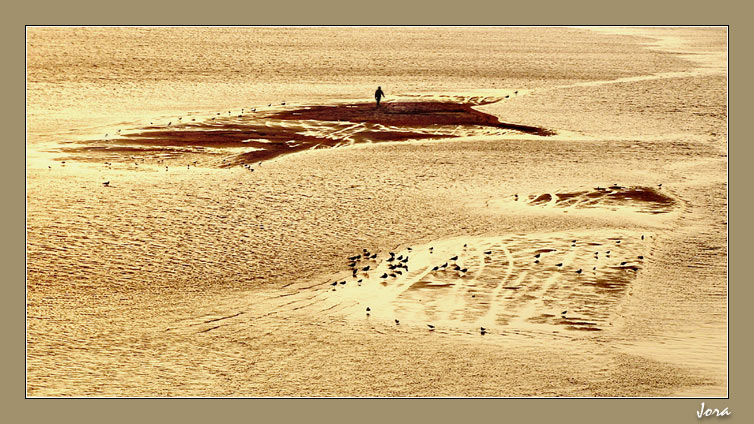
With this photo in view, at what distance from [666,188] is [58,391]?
41.1ft

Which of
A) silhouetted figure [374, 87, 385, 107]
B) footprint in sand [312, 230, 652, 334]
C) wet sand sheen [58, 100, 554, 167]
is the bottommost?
footprint in sand [312, 230, 652, 334]

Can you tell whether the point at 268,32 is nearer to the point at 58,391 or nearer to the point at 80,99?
the point at 80,99

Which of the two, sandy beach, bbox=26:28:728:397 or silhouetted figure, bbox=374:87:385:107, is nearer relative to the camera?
sandy beach, bbox=26:28:728:397

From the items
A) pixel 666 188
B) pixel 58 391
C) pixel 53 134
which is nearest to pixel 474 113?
pixel 666 188

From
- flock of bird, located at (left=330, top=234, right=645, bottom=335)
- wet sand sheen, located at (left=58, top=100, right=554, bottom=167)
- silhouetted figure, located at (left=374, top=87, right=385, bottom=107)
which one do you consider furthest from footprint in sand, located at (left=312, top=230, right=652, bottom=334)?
silhouetted figure, located at (left=374, top=87, right=385, bottom=107)

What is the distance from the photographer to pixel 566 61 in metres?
36.9

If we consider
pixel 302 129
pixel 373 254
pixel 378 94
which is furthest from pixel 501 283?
pixel 378 94

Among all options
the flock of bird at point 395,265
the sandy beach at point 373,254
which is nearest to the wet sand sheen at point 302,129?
the sandy beach at point 373,254

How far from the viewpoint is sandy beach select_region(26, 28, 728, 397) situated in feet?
34.2

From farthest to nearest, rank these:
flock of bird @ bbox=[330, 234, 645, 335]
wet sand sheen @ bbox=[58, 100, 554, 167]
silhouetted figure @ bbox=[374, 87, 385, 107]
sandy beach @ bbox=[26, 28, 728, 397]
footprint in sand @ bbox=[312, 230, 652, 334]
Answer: silhouetted figure @ bbox=[374, 87, 385, 107] < wet sand sheen @ bbox=[58, 100, 554, 167] < flock of bird @ bbox=[330, 234, 645, 335] < footprint in sand @ bbox=[312, 230, 652, 334] < sandy beach @ bbox=[26, 28, 728, 397]

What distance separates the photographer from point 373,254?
45.6 ft

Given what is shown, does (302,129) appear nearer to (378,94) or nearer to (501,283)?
(378,94)

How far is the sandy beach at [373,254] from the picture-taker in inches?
411

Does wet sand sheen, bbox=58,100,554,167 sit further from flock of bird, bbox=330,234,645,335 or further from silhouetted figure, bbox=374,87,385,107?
flock of bird, bbox=330,234,645,335
